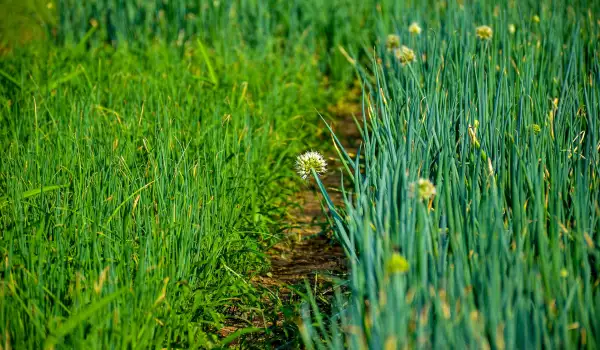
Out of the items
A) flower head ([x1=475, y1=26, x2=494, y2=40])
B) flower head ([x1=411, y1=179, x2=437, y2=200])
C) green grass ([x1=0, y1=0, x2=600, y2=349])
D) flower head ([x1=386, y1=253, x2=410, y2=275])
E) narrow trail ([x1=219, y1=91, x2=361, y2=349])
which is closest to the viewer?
flower head ([x1=386, y1=253, x2=410, y2=275])

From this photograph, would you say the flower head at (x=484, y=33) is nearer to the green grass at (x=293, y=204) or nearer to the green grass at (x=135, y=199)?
the green grass at (x=293, y=204)

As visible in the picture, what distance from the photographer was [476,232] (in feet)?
6.21

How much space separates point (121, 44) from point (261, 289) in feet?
8.14

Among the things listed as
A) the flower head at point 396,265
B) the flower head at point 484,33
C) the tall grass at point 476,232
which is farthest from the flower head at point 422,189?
the flower head at point 484,33

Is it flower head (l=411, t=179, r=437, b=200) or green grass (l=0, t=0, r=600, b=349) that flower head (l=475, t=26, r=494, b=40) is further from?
flower head (l=411, t=179, r=437, b=200)

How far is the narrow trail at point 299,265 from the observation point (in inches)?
87.6

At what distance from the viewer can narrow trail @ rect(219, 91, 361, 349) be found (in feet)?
7.30

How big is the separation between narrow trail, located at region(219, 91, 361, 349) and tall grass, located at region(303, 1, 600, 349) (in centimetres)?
14

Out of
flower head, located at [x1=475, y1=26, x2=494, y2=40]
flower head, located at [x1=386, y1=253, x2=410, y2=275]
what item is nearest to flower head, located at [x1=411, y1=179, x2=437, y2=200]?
flower head, located at [x1=386, y1=253, x2=410, y2=275]

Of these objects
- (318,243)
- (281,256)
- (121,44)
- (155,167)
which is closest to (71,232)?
(155,167)

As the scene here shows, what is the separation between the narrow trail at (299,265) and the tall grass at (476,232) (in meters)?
0.14

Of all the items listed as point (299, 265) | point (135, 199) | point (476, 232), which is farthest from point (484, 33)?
point (135, 199)

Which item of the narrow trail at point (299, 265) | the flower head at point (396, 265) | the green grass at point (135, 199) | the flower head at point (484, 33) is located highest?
the flower head at point (484, 33)

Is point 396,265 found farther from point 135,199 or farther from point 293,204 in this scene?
point 293,204
